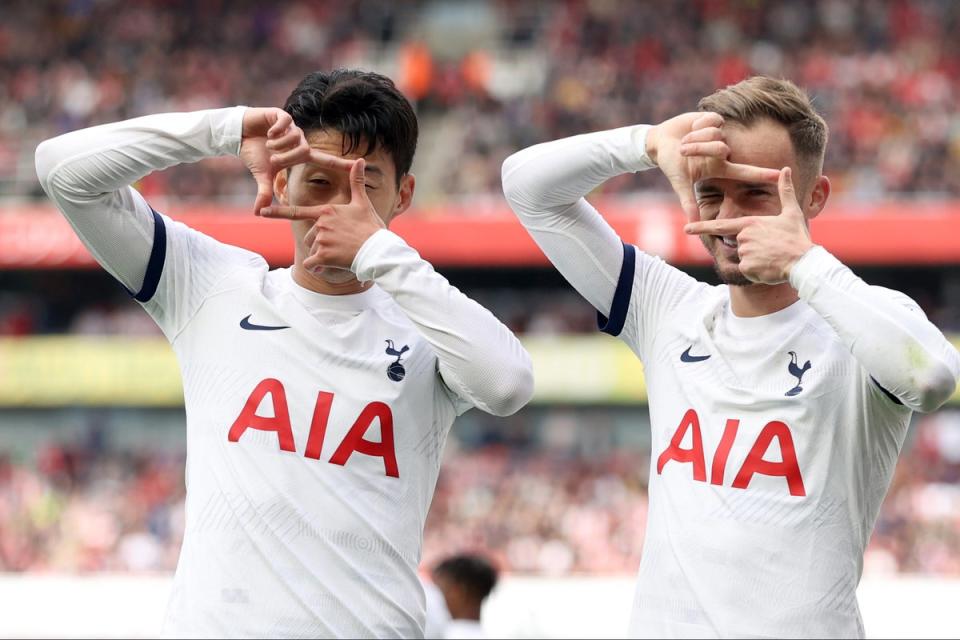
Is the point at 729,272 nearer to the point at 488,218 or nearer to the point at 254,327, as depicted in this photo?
the point at 254,327

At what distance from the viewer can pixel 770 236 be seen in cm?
294

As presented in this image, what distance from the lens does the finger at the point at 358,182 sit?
3066mm

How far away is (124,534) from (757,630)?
14.6 m

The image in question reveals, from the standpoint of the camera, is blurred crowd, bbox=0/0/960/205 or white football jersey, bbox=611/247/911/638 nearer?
white football jersey, bbox=611/247/911/638

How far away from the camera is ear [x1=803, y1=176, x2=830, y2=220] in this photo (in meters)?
3.23

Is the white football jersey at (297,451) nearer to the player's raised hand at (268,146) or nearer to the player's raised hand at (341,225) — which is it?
the player's raised hand at (341,225)

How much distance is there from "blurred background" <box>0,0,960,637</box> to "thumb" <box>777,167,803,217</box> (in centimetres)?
1207

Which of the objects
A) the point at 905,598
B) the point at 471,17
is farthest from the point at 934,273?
the point at 905,598

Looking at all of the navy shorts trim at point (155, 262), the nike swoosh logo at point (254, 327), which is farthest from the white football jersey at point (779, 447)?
the navy shorts trim at point (155, 262)

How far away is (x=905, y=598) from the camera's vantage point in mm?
9367

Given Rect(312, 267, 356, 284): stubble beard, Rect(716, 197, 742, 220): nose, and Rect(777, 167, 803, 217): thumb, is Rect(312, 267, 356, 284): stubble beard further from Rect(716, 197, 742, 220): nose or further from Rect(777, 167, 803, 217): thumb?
Rect(777, 167, 803, 217): thumb

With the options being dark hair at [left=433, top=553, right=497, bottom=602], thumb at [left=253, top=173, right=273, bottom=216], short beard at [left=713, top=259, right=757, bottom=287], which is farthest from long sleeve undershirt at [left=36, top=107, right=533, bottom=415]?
dark hair at [left=433, top=553, right=497, bottom=602]

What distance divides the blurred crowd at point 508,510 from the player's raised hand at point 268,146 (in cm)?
1242

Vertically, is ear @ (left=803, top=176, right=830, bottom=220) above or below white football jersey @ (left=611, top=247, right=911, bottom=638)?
above
